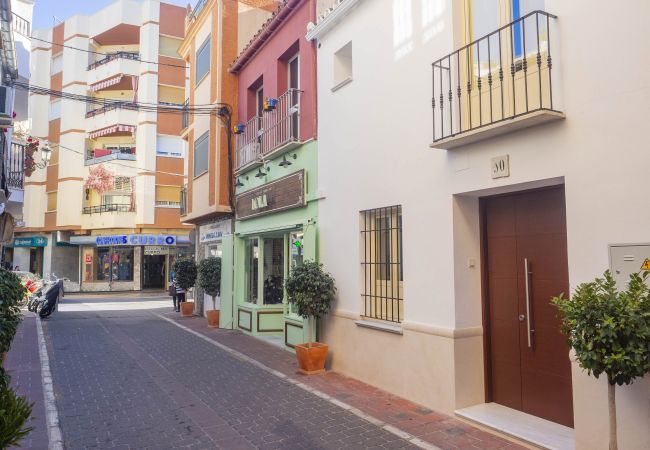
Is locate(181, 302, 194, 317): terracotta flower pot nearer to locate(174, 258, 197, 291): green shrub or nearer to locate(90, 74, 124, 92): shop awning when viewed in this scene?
locate(174, 258, 197, 291): green shrub

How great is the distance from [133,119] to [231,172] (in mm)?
19869

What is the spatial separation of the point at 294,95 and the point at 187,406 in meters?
6.74

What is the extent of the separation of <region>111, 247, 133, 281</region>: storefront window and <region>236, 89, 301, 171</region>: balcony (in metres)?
20.4

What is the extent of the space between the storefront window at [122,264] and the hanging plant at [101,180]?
3.88 metres

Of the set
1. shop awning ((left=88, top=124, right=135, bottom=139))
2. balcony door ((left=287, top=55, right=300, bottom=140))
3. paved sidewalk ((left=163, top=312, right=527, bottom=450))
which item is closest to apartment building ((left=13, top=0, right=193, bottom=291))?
shop awning ((left=88, top=124, right=135, bottom=139))

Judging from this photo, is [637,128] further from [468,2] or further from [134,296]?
[134,296]

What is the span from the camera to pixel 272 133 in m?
11.0

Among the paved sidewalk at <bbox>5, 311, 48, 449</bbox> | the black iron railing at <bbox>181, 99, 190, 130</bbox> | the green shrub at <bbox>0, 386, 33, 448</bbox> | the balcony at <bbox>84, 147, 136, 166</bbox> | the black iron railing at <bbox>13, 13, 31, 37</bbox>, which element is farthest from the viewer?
the balcony at <bbox>84, 147, 136, 166</bbox>

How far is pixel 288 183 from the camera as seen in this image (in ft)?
33.1

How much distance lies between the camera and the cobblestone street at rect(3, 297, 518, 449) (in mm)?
5199

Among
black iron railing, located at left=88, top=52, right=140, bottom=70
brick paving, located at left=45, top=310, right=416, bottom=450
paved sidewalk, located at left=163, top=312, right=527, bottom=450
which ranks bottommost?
brick paving, located at left=45, top=310, right=416, bottom=450

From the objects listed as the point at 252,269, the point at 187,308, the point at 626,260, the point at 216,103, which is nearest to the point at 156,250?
the point at 187,308

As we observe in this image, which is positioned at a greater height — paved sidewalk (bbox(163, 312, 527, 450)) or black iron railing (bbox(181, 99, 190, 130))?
black iron railing (bbox(181, 99, 190, 130))

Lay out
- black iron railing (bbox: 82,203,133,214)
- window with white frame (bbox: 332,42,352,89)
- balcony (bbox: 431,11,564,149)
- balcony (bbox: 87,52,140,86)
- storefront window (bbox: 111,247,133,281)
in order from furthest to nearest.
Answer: storefront window (bbox: 111,247,133,281) < balcony (bbox: 87,52,140,86) < black iron railing (bbox: 82,203,133,214) < window with white frame (bbox: 332,42,352,89) < balcony (bbox: 431,11,564,149)
